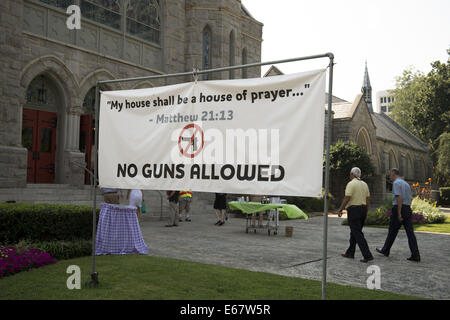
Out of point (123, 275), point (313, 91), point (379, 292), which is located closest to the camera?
point (313, 91)

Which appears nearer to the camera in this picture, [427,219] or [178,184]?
[178,184]

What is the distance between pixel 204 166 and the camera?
17.0ft

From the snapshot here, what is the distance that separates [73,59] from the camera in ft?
61.7

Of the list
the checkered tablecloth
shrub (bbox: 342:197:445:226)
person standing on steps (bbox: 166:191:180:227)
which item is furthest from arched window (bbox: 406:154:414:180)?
the checkered tablecloth

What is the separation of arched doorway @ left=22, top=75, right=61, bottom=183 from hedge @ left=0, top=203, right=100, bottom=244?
10289mm

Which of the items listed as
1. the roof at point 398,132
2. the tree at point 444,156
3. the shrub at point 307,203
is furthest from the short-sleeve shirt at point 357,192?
the roof at point 398,132

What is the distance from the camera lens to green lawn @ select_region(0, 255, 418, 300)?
→ 5578mm

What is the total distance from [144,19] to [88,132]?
7.69 m

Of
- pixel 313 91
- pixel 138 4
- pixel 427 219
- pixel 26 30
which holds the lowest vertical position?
pixel 427 219

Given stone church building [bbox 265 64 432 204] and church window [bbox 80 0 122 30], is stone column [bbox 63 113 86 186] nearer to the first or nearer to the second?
church window [bbox 80 0 122 30]

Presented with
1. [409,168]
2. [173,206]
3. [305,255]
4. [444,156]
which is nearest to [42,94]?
[173,206]
